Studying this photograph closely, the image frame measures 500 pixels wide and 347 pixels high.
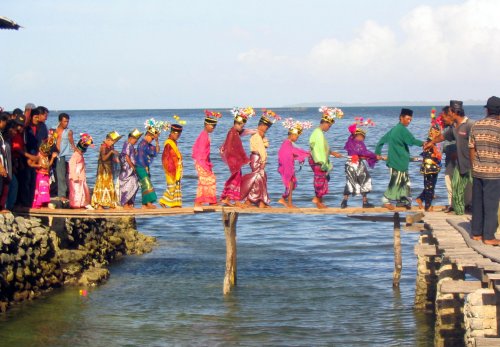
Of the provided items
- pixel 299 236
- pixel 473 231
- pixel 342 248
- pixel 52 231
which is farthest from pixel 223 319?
pixel 299 236

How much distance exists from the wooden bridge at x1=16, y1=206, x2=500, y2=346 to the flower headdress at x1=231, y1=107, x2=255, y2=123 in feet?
5.07

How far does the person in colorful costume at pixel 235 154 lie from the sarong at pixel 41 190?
328 cm

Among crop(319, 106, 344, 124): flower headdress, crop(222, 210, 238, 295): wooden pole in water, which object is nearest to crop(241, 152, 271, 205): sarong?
crop(222, 210, 238, 295): wooden pole in water

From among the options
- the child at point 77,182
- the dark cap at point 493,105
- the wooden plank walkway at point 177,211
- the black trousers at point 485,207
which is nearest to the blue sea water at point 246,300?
the wooden plank walkway at point 177,211

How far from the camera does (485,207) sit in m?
11.3

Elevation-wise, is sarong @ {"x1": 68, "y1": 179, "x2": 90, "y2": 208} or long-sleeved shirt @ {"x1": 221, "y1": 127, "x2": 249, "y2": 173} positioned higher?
long-sleeved shirt @ {"x1": 221, "y1": 127, "x2": 249, "y2": 173}

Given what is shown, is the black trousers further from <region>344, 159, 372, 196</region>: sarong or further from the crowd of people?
<region>344, 159, 372, 196</region>: sarong

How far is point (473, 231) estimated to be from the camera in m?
11.5

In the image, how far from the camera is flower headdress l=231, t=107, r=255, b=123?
15.1 m

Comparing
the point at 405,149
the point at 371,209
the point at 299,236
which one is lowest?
the point at 299,236

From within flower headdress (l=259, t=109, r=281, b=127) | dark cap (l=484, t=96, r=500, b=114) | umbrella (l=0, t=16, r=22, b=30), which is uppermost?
umbrella (l=0, t=16, r=22, b=30)

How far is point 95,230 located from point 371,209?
6.21 metres

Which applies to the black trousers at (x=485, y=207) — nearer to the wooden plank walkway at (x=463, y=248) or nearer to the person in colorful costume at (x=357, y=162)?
the wooden plank walkway at (x=463, y=248)

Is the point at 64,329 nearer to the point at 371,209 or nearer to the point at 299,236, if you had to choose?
the point at 371,209
